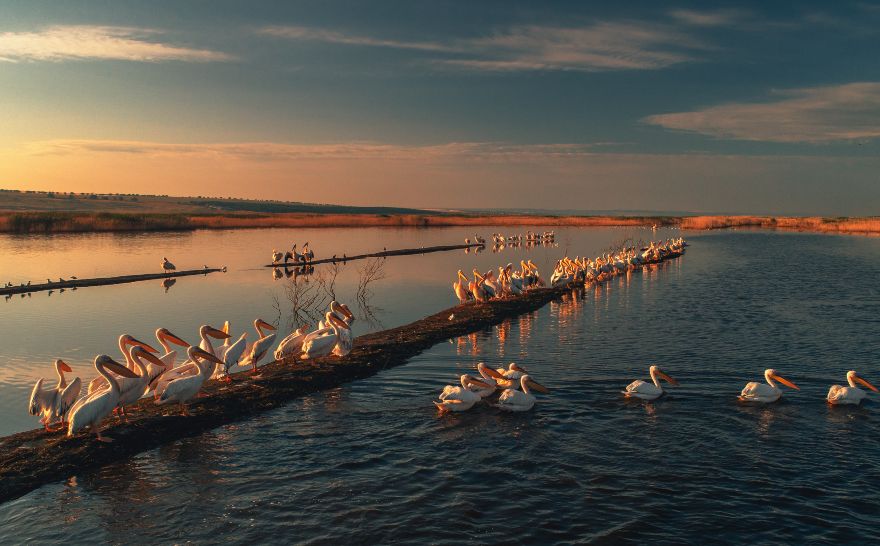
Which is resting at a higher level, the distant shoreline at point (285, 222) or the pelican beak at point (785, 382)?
the distant shoreline at point (285, 222)

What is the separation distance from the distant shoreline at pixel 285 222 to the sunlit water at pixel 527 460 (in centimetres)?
5080

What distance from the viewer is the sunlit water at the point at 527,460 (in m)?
7.61

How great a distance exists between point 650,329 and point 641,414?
850cm

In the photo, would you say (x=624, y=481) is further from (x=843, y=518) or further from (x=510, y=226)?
(x=510, y=226)

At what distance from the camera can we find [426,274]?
34.3 m

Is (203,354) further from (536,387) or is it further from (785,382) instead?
(785,382)

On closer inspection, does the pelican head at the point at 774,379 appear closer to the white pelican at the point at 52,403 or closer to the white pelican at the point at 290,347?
the white pelican at the point at 290,347

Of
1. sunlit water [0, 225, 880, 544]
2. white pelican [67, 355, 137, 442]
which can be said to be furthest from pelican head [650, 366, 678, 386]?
white pelican [67, 355, 137, 442]

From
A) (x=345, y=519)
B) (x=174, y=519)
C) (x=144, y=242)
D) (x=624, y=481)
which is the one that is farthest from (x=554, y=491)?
(x=144, y=242)

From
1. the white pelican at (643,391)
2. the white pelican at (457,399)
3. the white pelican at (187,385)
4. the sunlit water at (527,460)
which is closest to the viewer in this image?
the sunlit water at (527,460)

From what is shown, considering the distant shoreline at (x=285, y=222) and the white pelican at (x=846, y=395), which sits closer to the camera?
the white pelican at (x=846, y=395)

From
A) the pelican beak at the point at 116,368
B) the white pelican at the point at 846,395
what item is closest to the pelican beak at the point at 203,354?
the pelican beak at the point at 116,368

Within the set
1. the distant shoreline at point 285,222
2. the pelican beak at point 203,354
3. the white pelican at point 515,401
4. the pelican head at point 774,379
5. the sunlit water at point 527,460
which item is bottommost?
the sunlit water at point 527,460

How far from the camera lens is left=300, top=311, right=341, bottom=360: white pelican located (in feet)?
46.3
